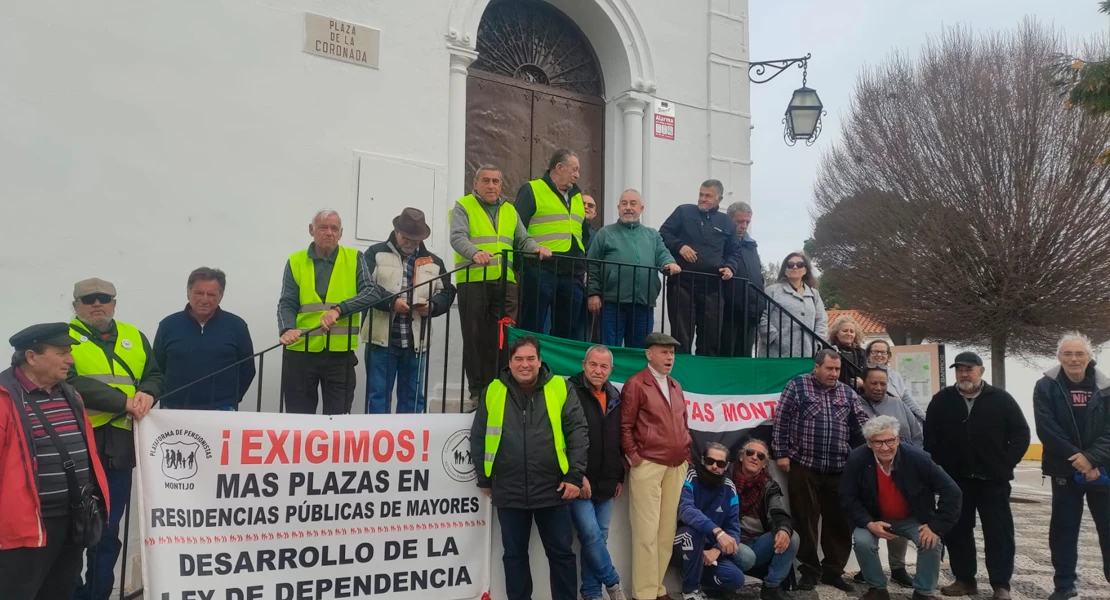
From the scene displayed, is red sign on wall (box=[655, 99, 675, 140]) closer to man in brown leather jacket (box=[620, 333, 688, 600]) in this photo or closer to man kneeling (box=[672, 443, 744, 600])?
man in brown leather jacket (box=[620, 333, 688, 600])

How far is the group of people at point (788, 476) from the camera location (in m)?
4.73

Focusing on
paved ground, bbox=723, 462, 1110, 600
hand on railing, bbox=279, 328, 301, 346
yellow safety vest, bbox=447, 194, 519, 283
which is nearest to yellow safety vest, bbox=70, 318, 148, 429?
hand on railing, bbox=279, 328, 301, 346

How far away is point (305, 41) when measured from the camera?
20.7 ft

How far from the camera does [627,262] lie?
596 centimetres

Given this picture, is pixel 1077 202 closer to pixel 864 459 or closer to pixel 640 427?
pixel 864 459

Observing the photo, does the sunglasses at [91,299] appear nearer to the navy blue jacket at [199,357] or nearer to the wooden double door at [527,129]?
the navy blue jacket at [199,357]

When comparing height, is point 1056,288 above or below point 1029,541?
above

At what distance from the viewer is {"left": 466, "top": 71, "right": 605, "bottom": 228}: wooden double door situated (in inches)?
301

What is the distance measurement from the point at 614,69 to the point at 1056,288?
1262cm

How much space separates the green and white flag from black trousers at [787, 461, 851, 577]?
1.71 feet

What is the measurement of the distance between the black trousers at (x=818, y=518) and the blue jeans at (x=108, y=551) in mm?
4287

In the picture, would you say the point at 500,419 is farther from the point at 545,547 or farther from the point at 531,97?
the point at 531,97

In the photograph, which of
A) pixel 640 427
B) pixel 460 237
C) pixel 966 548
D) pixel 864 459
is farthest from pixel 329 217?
pixel 966 548

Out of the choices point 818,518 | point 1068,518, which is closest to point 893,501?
point 818,518
